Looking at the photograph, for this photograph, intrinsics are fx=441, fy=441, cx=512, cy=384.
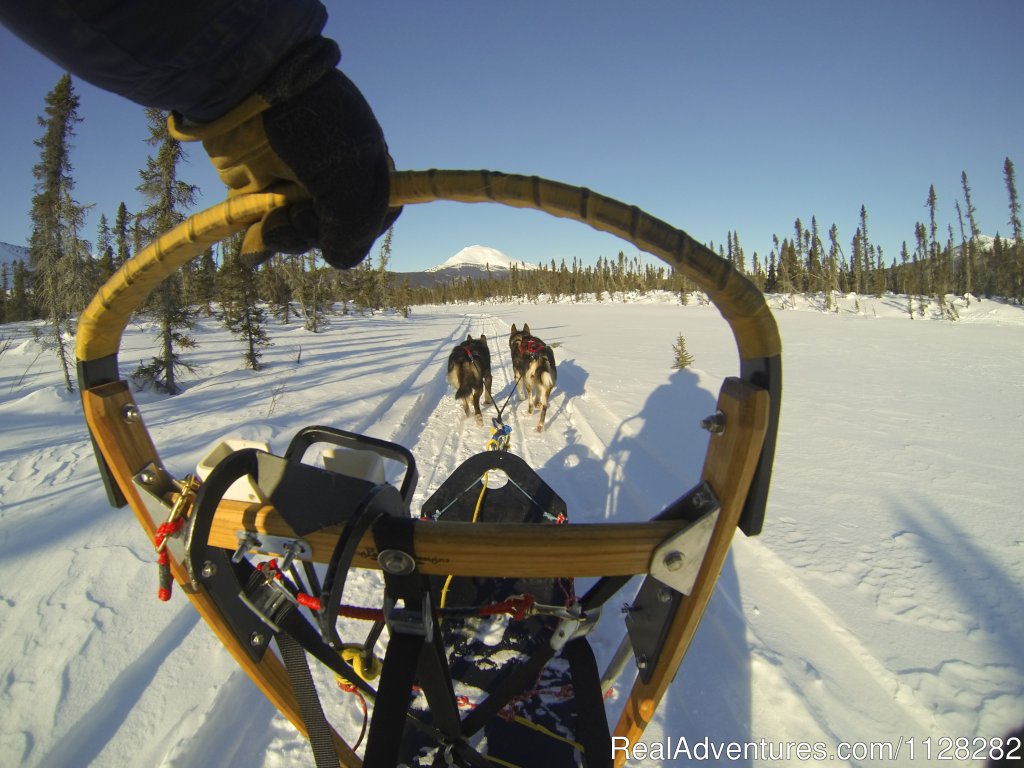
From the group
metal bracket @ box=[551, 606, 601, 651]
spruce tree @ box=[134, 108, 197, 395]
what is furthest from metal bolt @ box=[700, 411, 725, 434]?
spruce tree @ box=[134, 108, 197, 395]

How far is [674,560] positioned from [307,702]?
910 mm

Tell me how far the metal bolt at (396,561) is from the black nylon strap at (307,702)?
15.2 inches

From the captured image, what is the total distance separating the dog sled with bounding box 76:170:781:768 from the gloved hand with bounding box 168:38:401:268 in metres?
0.05

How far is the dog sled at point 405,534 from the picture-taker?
2.71ft

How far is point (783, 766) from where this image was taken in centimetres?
170

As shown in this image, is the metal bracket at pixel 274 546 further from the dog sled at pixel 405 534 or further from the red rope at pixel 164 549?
the red rope at pixel 164 549

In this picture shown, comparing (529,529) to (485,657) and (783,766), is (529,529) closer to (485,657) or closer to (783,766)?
(485,657)

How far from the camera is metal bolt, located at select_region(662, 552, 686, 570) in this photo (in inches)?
34.8

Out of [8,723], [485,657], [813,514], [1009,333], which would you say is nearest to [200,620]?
[8,723]

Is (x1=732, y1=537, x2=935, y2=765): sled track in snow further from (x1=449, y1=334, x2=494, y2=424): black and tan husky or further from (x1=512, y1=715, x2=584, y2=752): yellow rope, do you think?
(x1=449, y1=334, x2=494, y2=424): black and tan husky

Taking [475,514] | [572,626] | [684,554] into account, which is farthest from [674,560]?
[475,514]

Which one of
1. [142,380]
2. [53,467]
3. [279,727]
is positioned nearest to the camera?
[279,727]

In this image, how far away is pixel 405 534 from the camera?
860 millimetres

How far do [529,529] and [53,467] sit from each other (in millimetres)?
5779
